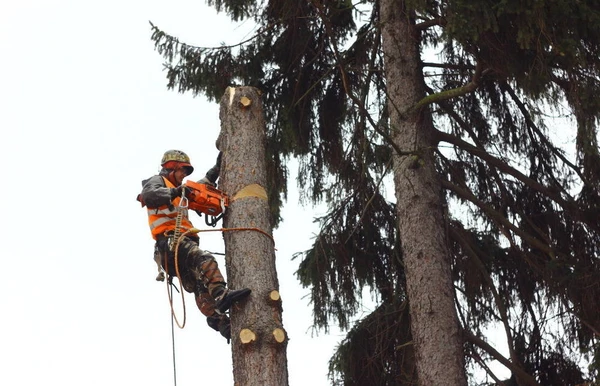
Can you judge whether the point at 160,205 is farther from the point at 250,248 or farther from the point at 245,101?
the point at 250,248

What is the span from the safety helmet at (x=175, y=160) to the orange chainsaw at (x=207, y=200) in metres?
0.96

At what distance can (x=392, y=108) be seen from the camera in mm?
9648

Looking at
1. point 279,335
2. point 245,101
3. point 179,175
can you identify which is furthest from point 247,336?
point 179,175

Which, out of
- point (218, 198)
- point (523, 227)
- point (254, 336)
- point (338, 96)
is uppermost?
point (338, 96)

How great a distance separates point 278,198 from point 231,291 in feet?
17.2

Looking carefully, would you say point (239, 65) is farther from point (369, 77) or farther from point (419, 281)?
point (419, 281)

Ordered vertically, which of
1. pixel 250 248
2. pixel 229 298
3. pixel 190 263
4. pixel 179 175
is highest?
pixel 179 175

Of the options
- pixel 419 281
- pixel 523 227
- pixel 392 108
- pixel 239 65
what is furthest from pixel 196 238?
pixel 523 227

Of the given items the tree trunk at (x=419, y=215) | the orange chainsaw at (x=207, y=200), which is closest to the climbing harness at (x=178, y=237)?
the orange chainsaw at (x=207, y=200)

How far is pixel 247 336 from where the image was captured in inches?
229

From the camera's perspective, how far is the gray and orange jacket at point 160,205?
6844 millimetres

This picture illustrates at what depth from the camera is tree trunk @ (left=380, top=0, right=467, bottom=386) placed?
8.65 m

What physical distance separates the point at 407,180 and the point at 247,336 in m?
3.79

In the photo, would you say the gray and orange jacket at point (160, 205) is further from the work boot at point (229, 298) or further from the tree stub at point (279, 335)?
the tree stub at point (279, 335)
